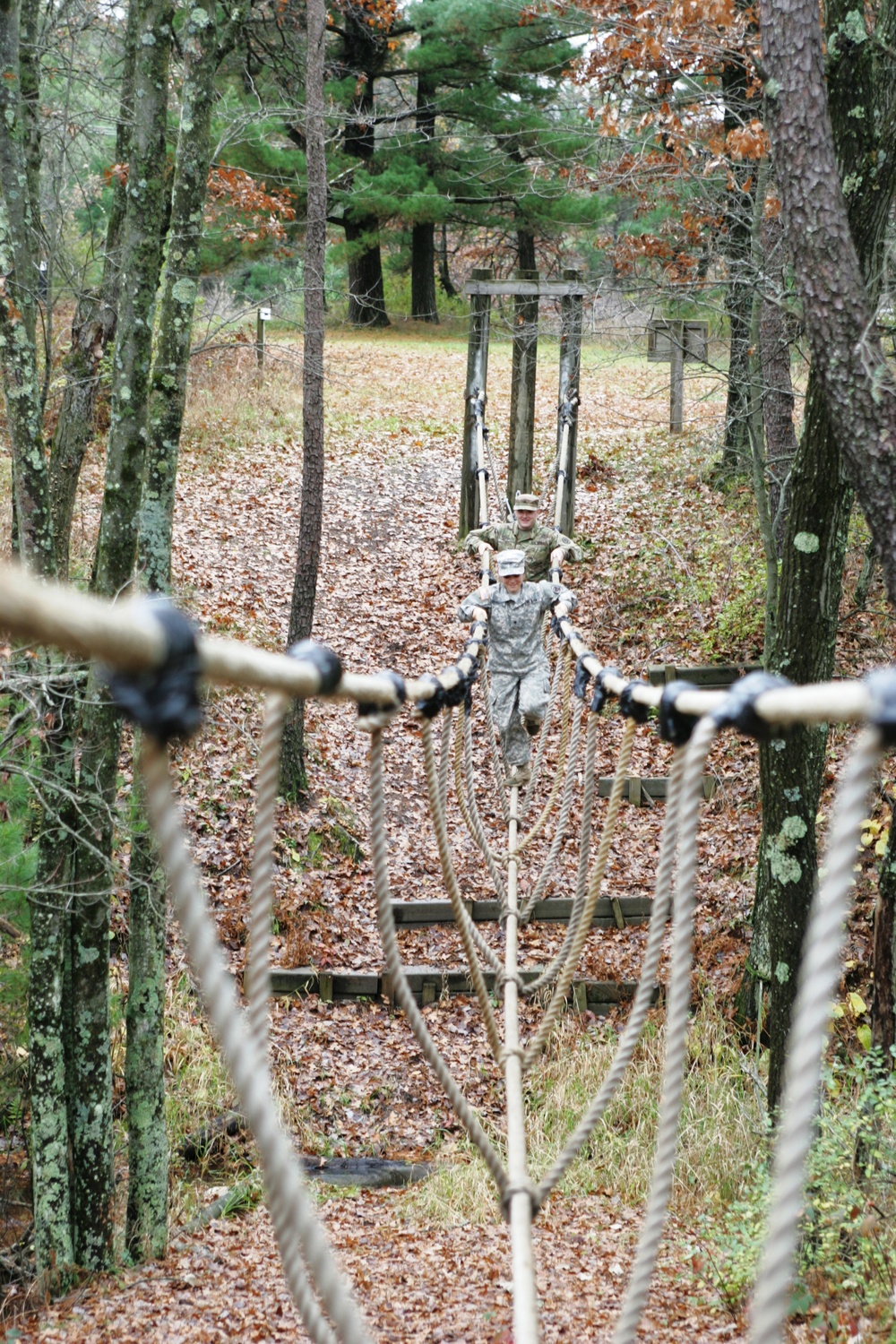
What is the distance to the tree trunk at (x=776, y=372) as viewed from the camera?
23.3ft

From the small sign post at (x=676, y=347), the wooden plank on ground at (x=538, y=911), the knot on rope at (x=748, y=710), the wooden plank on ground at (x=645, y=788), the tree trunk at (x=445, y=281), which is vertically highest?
the tree trunk at (x=445, y=281)

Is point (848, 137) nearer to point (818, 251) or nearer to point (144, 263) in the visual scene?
point (818, 251)

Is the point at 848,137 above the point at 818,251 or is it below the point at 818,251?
above

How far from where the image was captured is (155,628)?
98 cm

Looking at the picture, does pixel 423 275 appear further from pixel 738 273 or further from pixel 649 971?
pixel 649 971

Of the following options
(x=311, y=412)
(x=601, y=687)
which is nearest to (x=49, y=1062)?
(x=601, y=687)

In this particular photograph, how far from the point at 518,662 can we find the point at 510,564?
617 mm

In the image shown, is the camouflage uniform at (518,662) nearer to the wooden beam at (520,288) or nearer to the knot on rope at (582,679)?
the knot on rope at (582,679)

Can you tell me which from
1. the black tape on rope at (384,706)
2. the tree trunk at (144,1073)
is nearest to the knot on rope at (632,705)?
the black tape on rope at (384,706)

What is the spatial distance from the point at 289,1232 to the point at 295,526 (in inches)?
421

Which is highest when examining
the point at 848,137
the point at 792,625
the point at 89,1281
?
the point at 848,137

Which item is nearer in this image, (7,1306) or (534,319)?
(7,1306)

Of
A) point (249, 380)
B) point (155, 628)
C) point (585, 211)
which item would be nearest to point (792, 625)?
point (155, 628)

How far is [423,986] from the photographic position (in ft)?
21.2
